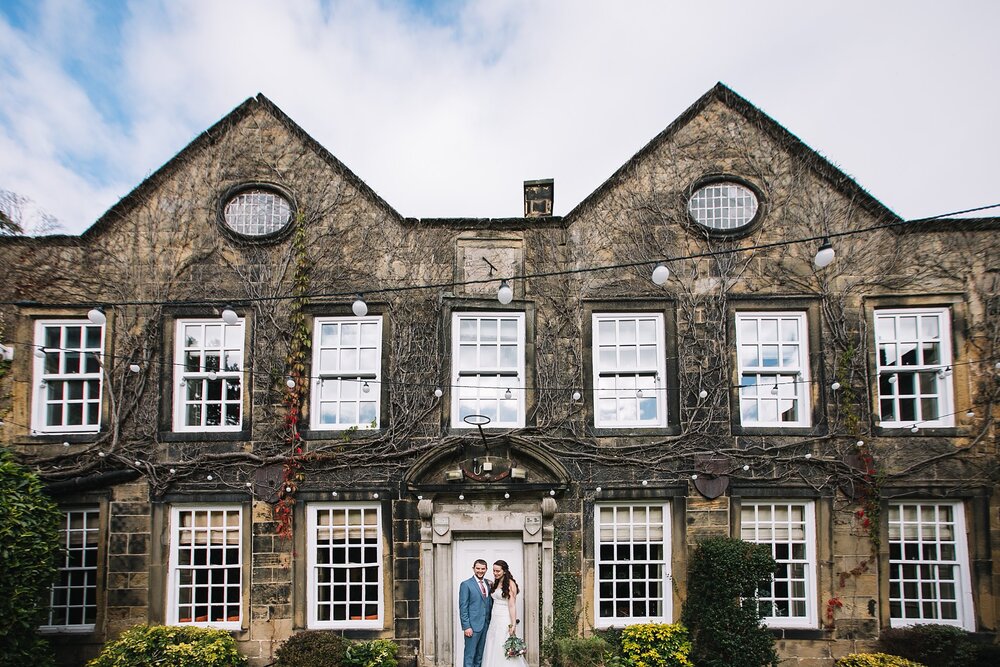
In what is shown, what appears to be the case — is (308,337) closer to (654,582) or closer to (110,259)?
(110,259)

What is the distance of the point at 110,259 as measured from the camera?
33.7 feet

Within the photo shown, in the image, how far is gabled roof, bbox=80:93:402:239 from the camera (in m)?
10.3

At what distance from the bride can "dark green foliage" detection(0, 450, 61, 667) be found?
231 inches

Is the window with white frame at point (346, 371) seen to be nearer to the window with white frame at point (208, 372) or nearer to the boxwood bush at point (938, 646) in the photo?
the window with white frame at point (208, 372)

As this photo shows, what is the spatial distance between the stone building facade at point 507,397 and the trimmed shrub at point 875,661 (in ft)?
1.33

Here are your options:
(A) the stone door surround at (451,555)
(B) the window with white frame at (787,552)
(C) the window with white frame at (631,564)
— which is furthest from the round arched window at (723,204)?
(A) the stone door surround at (451,555)

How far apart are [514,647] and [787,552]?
13.9ft

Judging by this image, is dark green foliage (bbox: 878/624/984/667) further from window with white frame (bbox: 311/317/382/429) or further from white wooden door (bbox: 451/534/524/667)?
window with white frame (bbox: 311/317/382/429)

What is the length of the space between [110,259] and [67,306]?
95cm

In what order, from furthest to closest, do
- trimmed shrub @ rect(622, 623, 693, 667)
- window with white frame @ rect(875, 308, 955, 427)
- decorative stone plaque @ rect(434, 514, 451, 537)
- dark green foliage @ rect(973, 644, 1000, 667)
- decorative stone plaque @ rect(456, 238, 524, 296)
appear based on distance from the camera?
decorative stone plaque @ rect(456, 238, 524, 296) → window with white frame @ rect(875, 308, 955, 427) → decorative stone plaque @ rect(434, 514, 451, 537) → dark green foliage @ rect(973, 644, 1000, 667) → trimmed shrub @ rect(622, 623, 693, 667)

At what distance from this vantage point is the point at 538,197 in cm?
1066

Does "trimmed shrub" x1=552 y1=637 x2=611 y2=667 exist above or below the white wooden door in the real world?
below

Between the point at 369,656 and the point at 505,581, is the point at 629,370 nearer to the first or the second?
the point at 505,581

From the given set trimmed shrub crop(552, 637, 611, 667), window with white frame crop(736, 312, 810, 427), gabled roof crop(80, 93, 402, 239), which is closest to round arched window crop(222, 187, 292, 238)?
gabled roof crop(80, 93, 402, 239)
